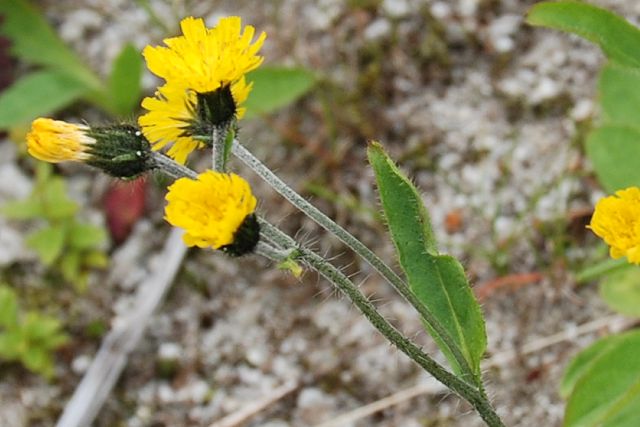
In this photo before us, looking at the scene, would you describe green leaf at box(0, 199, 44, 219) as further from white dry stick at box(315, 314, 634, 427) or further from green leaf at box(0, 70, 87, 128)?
white dry stick at box(315, 314, 634, 427)

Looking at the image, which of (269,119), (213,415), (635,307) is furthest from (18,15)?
(635,307)

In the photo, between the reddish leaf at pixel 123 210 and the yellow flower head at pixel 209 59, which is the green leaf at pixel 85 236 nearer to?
the reddish leaf at pixel 123 210

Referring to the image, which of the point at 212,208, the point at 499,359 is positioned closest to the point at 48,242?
the point at 499,359

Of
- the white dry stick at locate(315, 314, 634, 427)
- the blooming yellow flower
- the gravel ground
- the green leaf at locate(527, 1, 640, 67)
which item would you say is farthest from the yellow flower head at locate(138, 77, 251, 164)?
the white dry stick at locate(315, 314, 634, 427)

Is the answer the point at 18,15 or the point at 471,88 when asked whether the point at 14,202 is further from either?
the point at 471,88

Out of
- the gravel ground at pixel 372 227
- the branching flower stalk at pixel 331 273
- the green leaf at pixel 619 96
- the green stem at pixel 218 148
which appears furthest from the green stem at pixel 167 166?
the green leaf at pixel 619 96

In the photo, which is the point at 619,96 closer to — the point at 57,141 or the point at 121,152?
the point at 121,152
